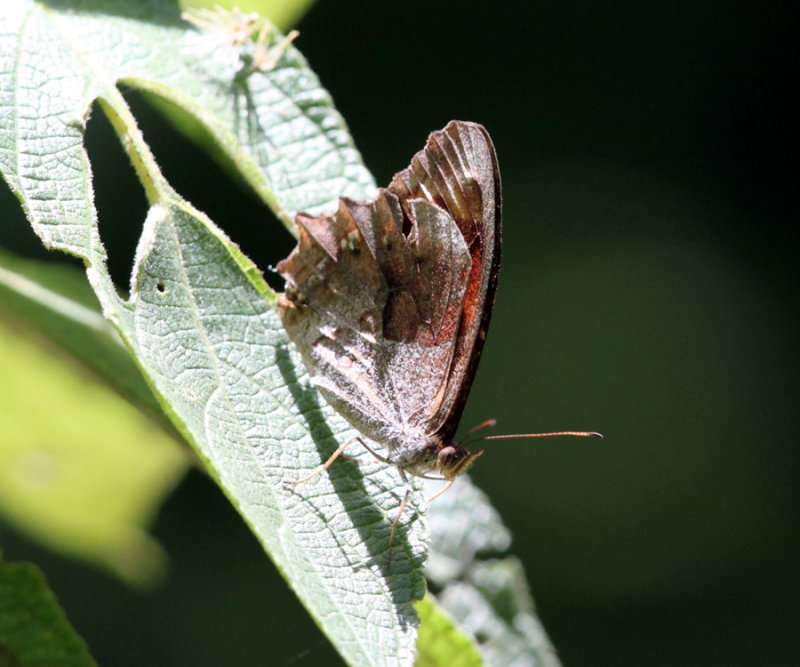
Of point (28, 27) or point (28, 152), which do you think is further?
point (28, 27)

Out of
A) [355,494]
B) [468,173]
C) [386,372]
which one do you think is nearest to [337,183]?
[468,173]

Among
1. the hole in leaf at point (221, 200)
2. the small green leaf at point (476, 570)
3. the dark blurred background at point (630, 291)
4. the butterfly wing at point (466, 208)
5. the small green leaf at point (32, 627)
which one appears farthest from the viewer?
the dark blurred background at point (630, 291)

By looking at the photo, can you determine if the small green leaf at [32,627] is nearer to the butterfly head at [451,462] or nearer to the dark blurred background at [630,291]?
the butterfly head at [451,462]

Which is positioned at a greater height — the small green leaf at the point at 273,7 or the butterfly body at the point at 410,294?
the small green leaf at the point at 273,7

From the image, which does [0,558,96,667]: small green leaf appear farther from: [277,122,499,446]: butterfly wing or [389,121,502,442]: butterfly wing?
[389,121,502,442]: butterfly wing

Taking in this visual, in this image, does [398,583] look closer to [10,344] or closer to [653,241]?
[10,344]

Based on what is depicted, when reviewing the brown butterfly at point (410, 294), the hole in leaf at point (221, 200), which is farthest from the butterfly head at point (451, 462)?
the hole in leaf at point (221, 200)

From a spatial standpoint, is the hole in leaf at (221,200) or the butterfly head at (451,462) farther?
the hole in leaf at (221,200)
